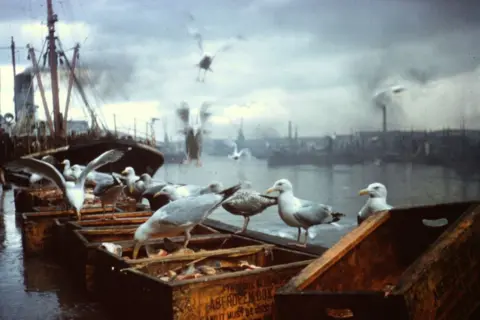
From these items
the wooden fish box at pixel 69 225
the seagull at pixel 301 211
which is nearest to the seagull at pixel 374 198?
the seagull at pixel 301 211

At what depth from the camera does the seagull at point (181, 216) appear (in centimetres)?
426

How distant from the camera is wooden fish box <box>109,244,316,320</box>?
2783 mm

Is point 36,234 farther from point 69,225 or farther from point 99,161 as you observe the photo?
point 99,161

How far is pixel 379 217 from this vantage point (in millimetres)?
2582

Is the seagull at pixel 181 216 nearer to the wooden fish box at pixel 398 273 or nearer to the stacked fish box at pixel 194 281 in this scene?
the stacked fish box at pixel 194 281

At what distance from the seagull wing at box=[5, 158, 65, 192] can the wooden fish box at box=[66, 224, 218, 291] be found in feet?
6.54

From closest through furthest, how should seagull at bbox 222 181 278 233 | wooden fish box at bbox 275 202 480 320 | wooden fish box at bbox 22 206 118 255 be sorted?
1. wooden fish box at bbox 275 202 480 320
2. seagull at bbox 222 181 278 233
3. wooden fish box at bbox 22 206 118 255

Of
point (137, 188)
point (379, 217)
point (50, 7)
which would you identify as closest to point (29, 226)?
point (137, 188)

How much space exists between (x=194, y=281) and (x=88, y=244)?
189 cm

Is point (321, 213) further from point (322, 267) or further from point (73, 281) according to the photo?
point (322, 267)

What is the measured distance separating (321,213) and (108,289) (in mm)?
2370

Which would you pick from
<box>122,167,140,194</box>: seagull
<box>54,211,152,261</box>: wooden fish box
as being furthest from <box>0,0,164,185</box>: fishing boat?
<box>54,211,152,261</box>: wooden fish box

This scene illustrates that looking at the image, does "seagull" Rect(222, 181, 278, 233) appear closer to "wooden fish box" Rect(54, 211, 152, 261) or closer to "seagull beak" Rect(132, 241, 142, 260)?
"wooden fish box" Rect(54, 211, 152, 261)

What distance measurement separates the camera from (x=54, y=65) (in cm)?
2802
